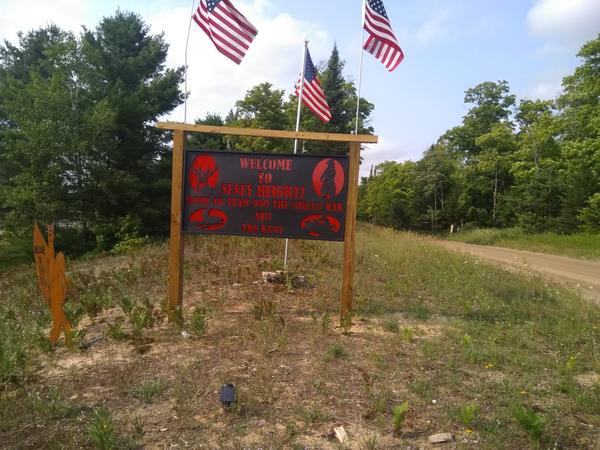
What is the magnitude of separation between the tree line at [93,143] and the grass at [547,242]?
54.8ft

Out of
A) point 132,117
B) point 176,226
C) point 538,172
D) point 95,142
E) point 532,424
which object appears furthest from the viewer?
point 538,172

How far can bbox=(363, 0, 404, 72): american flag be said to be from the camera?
7363 millimetres

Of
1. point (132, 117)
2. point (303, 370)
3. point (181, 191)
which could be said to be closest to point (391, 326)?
point (303, 370)

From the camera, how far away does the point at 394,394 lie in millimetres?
3648

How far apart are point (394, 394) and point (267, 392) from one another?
3.48 ft

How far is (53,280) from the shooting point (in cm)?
453

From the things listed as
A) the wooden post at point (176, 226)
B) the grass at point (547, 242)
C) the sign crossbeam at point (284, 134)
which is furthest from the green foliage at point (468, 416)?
the grass at point (547, 242)

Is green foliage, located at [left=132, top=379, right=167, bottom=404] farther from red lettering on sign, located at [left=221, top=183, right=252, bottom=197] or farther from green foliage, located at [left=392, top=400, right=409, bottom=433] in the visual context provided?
red lettering on sign, located at [left=221, top=183, right=252, bottom=197]

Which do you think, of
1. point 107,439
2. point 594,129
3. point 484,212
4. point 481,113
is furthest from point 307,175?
point 481,113

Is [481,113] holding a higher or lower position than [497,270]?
higher

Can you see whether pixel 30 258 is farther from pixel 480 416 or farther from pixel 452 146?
pixel 452 146

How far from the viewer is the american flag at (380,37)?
24.2 ft

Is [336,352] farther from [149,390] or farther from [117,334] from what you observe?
[117,334]

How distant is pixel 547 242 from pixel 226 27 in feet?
71.7
